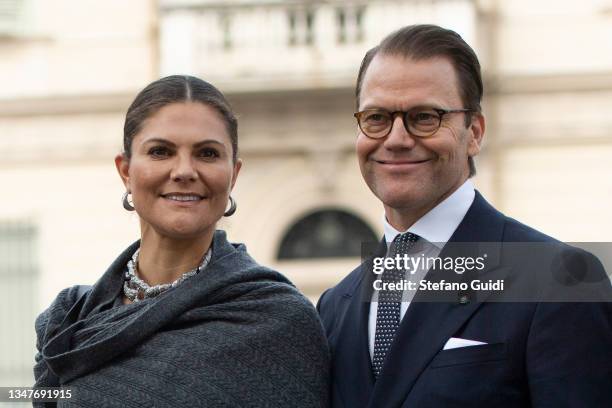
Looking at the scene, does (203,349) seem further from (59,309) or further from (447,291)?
(447,291)

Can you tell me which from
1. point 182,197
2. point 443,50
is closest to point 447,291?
point 443,50

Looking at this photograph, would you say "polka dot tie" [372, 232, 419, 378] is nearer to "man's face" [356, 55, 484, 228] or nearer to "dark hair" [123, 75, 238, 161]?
"man's face" [356, 55, 484, 228]

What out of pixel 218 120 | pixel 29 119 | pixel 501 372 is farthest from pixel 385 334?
pixel 29 119

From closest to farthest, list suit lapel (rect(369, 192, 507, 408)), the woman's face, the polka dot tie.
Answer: suit lapel (rect(369, 192, 507, 408))
the polka dot tie
the woman's face

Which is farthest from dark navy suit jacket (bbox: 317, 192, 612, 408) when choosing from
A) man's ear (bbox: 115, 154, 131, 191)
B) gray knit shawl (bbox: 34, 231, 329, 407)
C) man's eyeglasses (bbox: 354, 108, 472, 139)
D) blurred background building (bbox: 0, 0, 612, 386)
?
blurred background building (bbox: 0, 0, 612, 386)

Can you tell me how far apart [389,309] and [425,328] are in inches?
5.6

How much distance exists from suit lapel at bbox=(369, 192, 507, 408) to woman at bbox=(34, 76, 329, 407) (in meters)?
0.28

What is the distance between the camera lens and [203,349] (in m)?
2.90

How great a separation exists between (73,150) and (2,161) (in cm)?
68

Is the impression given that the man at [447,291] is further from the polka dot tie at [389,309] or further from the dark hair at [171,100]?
the dark hair at [171,100]

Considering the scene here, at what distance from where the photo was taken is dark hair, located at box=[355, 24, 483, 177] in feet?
9.18

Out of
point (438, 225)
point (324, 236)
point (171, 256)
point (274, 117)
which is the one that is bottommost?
point (324, 236)

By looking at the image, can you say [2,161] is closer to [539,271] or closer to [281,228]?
[281,228]

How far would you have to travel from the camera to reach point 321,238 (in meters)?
11.1
